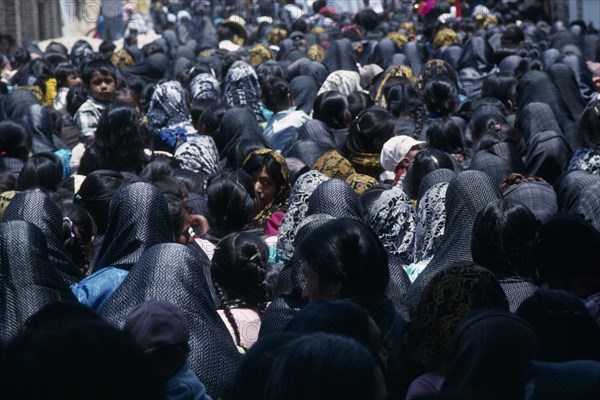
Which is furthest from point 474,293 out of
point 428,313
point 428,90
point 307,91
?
point 307,91

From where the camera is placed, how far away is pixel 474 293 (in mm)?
3383

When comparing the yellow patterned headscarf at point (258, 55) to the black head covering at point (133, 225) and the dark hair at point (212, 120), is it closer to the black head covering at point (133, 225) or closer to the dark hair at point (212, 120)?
the dark hair at point (212, 120)

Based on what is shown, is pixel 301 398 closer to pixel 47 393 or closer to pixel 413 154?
pixel 47 393

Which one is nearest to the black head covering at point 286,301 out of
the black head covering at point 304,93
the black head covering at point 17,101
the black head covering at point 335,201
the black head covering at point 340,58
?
the black head covering at point 335,201

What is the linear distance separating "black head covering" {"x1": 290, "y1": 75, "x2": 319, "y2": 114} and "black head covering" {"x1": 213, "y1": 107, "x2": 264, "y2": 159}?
2.05 meters

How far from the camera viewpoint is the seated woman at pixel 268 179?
5.82m

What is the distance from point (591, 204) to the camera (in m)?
5.09

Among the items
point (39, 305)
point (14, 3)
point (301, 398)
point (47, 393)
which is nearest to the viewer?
point (47, 393)

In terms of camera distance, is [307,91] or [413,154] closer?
[413,154]

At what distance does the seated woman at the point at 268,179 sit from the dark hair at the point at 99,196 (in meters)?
0.78

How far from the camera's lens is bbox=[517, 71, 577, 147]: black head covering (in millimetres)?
8508

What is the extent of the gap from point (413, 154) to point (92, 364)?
15.3ft

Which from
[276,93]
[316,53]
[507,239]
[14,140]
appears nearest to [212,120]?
[276,93]

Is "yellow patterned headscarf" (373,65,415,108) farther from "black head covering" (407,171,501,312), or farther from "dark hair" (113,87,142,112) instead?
"black head covering" (407,171,501,312)
